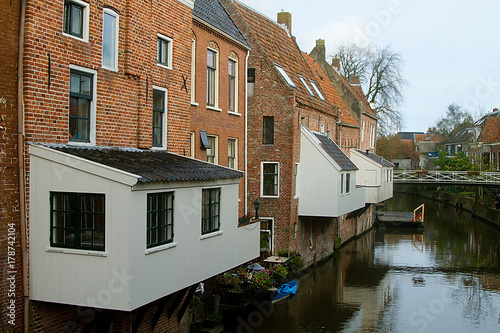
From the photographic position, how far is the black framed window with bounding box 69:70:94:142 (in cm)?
1014

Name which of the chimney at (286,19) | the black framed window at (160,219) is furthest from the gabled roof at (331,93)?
the black framed window at (160,219)

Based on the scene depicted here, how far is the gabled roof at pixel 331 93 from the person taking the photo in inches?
1298

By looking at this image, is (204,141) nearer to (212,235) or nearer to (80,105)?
(212,235)

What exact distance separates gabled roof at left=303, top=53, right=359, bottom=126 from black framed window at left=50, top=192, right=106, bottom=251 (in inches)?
959

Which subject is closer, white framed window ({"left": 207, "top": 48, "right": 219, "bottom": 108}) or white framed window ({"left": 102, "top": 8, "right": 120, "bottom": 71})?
white framed window ({"left": 102, "top": 8, "right": 120, "bottom": 71})

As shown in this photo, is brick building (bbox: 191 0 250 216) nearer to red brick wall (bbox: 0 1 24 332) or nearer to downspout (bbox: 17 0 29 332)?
downspout (bbox: 17 0 29 332)

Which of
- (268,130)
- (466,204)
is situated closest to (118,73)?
(268,130)

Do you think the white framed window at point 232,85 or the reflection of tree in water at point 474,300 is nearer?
the reflection of tree in water at point 474,300

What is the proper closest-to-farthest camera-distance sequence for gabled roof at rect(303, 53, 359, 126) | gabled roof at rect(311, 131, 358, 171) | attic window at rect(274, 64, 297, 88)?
attic window at rect(274, 64, 297, 88) → gabled roof at rect(311, 131, 358, 171) → gabled roof at rect(303, 53, 359, 126)

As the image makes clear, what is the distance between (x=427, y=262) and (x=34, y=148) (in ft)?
77.2

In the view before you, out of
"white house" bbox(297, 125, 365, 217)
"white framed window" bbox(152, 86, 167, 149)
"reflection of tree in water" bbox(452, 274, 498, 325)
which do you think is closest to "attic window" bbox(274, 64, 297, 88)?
"white house" bbox(297, 125, 365, 217)

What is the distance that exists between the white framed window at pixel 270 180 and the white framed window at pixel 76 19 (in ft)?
43.2

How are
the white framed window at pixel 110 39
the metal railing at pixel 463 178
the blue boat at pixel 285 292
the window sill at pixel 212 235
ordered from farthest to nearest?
the metal railing at pixel 463 178 < the blue boat at pixel 285 292 < the window sill at pixel 212 235 < the white framed window at pixel 110 39

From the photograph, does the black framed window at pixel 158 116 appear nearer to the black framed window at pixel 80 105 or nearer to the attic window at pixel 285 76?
the black framed window at pixel 80 105
